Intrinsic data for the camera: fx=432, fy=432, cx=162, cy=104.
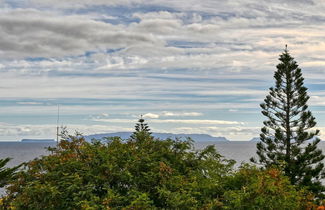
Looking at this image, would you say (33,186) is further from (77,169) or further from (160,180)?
(160,180)

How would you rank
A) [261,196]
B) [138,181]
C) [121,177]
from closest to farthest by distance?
[261,196] < [121,177] < [138,181]

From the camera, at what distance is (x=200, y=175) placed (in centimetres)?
1539

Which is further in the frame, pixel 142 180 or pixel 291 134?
pixel 291 134

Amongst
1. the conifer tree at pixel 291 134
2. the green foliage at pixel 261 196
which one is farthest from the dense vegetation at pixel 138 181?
the conifer tree at pixel 291 134

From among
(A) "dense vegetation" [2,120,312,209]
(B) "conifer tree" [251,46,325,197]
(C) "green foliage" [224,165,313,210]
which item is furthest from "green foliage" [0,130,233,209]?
(B) "conifer tree" [251,46,325,197]

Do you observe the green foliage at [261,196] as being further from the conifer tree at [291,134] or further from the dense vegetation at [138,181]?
the conifer tree at [291,134]

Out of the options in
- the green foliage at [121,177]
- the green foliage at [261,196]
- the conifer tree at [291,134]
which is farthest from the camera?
the conifer tree at [291,134]

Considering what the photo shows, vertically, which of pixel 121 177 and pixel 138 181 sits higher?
pixel 121 177

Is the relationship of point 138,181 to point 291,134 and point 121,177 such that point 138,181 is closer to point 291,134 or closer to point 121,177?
point 121,177

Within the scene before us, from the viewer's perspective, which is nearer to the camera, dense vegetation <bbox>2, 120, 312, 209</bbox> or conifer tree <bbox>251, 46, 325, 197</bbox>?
dense vegetation <bbox>2, 120, 312, 209</bbox>

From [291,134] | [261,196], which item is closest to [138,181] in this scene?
[261,196]

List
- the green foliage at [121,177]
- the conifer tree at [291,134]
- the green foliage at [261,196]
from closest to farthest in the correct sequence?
the green foliage at [121,177] → the green foliage at [261,196] → the conifer tree at [291,134]

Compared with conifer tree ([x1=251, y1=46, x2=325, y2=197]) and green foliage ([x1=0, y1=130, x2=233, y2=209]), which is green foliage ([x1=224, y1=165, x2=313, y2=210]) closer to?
green foliage ([x1=0, y1=130, x2=233, y2=209])

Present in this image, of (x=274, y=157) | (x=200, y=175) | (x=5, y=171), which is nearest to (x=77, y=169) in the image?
(x=200, y=175)
